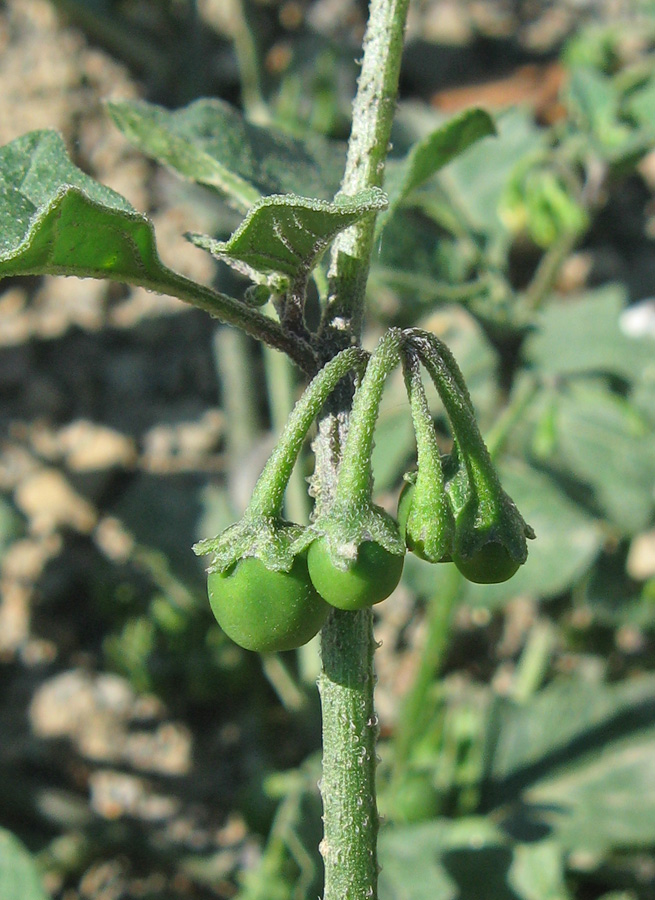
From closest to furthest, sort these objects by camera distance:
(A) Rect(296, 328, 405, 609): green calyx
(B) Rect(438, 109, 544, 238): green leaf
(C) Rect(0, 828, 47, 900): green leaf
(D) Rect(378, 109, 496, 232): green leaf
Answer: (A) Rect(296, 328, 405, 609): green calyx < (D) Rect(378, 109, 496, 232): green leaf < (C) Rect(0, 828, 47, 900): green leaf < (B) Rect(438, 109, 544, 238): green leaf

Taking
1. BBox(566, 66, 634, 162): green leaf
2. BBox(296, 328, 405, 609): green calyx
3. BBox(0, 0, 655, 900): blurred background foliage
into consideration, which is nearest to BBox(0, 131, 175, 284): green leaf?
BBox(296, 328, 405, 609): green calyx

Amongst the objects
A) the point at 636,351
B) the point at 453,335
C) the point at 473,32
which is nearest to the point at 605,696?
the point at 636,351

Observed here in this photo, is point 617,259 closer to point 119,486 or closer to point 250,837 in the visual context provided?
point 119,486

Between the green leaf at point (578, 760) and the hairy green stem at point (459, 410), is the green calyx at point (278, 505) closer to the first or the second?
the hairy green stem at point (459, 410)

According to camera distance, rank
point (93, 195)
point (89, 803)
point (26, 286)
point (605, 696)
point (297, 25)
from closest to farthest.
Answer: point (93, 195), point (605, 696), point (89, 803), point (26, 286), point (297, 25)

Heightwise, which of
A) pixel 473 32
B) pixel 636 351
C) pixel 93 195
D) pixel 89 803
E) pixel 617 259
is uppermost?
pixel 473 32

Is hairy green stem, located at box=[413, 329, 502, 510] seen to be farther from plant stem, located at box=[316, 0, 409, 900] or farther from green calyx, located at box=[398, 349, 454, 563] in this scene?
plant stem, located at box=[316, 0, 409, 900]
